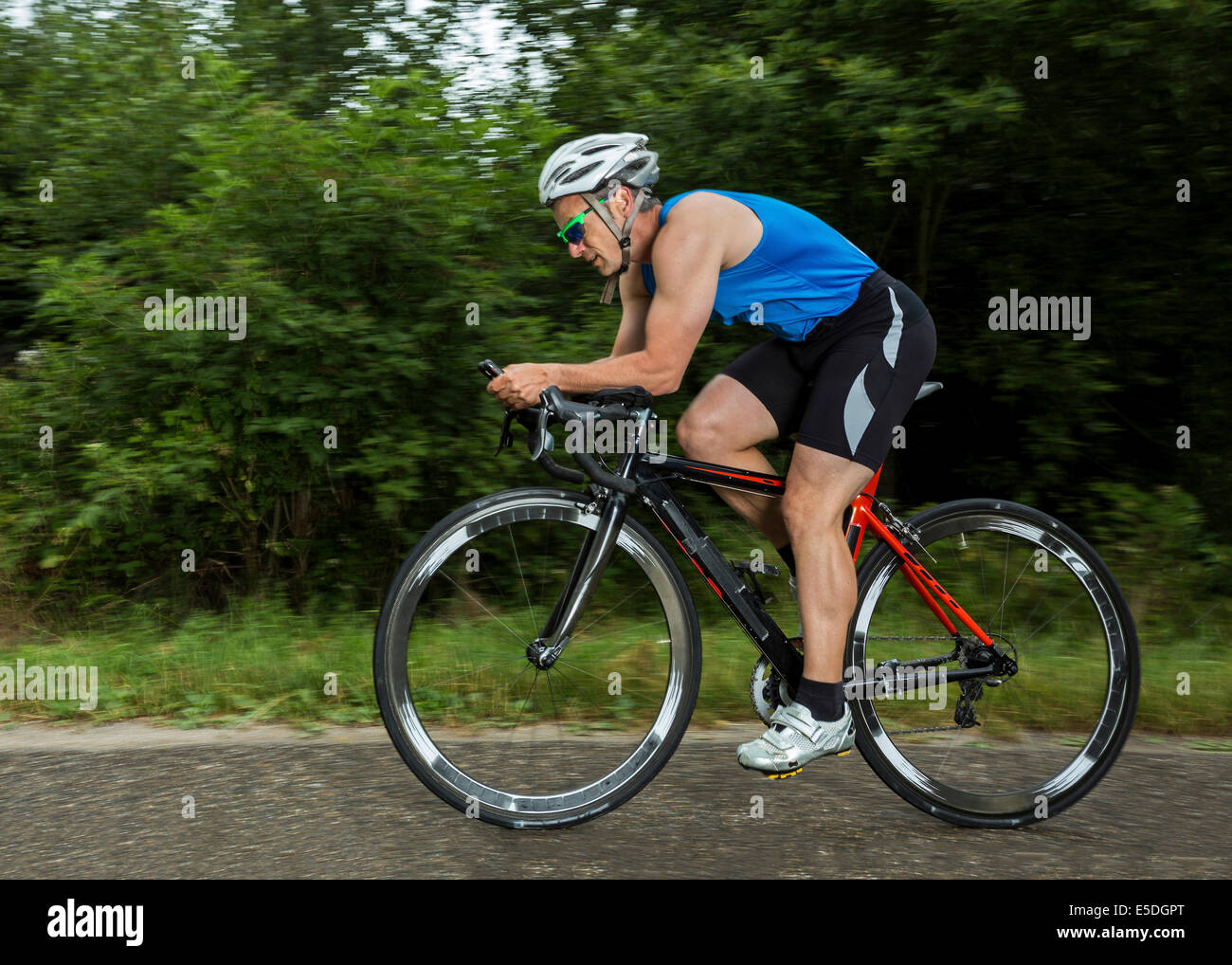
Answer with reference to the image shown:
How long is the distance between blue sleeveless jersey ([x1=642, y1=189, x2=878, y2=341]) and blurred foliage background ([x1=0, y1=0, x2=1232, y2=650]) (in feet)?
9.03

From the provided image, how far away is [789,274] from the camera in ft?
10.6

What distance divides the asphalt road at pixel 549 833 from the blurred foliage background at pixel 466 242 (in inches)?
87.0

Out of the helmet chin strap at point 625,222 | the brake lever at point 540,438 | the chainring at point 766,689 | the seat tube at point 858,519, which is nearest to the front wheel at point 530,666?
the brake lever at point 540,438

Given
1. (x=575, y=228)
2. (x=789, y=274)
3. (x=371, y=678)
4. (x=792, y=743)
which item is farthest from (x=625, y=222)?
(x=371, y=678)

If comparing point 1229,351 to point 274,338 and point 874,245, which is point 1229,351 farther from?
point 274,338

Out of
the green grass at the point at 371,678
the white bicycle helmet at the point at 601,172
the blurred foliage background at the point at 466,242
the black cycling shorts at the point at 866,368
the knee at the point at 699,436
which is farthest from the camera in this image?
the blurred foliage background at the point at 466,242

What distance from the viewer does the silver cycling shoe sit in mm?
3182

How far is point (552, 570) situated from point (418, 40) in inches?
186

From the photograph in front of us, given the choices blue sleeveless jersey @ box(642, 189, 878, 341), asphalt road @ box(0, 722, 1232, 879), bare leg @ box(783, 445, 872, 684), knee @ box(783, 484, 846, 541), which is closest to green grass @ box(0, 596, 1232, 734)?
asphalt road @ box(0, 722, 1232, 879)

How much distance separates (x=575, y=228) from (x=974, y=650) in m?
1.79

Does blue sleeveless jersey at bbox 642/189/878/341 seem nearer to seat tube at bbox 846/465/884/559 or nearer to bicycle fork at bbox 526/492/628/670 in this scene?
seat tube at bbox 846/465/884/559

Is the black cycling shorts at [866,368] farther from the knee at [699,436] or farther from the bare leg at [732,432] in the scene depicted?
the knee at [699,436]

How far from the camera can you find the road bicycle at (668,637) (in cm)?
323

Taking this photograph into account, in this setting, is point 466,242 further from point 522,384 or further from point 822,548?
point 822,548
